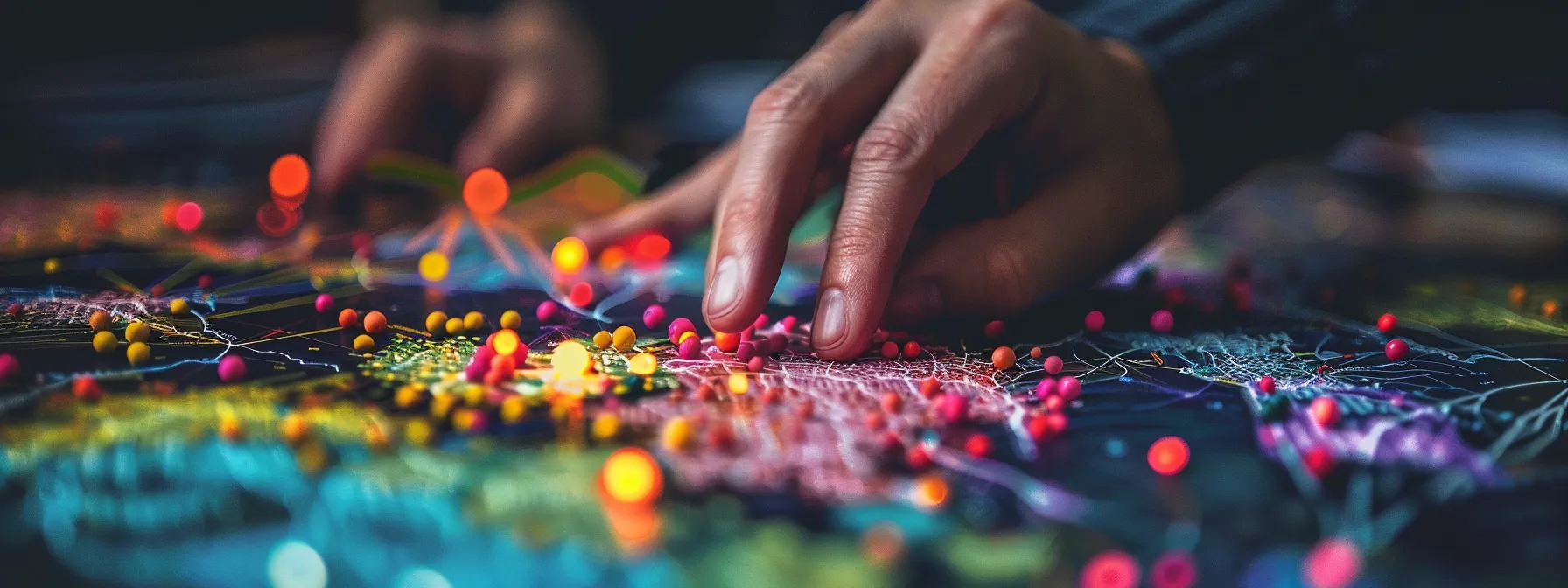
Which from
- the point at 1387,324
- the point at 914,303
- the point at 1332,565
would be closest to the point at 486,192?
the point at 914,303

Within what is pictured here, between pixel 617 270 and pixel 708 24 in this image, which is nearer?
pixel 617 270

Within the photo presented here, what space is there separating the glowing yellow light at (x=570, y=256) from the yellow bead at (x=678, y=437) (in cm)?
67

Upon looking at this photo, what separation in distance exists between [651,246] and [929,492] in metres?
0.85

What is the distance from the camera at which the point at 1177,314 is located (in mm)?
1060

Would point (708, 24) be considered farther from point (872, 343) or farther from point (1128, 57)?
point (872, 343)

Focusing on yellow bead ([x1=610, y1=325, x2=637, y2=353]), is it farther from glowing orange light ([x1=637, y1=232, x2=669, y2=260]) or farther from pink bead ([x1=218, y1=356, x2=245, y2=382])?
glowing orange light ([x1=637, y1=232, x2=669, y2=260])

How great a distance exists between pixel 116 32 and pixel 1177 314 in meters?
3.19

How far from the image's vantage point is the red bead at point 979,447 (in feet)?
2.04

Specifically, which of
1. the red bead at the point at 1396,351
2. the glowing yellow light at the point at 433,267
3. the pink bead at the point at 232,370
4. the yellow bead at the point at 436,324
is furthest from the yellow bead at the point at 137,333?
the red bead at the point at 1396,351

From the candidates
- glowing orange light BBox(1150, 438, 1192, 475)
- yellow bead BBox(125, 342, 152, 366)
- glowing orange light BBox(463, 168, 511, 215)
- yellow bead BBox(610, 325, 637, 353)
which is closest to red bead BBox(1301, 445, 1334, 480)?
glowing orange light BBox(1150, 438, 1192, 475)

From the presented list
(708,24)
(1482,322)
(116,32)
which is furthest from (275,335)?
(116,32)

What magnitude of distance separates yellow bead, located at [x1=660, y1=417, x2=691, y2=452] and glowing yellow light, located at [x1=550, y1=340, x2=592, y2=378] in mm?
185

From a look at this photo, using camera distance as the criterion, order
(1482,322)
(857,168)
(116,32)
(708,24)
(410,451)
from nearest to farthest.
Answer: (410,451) → (857,168) → (1482,322) → (708,24) → (116,32)

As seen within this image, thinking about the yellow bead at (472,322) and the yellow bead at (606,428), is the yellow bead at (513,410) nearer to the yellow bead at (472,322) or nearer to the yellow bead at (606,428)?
the yellow bead at (606,428)
